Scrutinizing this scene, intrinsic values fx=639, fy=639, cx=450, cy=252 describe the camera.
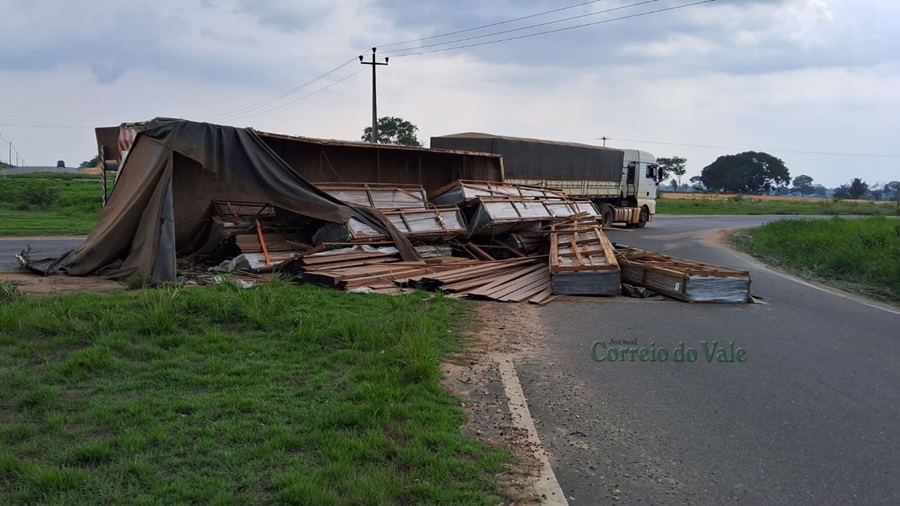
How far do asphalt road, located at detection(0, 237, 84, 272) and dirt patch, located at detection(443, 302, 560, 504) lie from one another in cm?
882

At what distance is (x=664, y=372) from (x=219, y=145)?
29.3 ft

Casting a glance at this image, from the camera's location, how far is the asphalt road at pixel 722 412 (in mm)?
4180

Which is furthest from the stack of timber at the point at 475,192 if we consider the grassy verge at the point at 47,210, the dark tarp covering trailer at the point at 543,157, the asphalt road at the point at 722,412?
the grassy verge at the point at 47,210

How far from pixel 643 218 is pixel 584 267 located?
2077 cm

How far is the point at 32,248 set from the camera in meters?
14.8

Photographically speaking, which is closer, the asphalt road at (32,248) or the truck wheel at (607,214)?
the asphalt road at (32,248)

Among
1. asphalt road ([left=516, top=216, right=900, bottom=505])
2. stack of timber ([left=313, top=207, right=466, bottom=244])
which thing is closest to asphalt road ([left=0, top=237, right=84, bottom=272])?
stack of timber ([left=313, top=207, right=466, bottom=244])

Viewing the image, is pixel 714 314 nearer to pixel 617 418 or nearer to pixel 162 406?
pixel 617 418

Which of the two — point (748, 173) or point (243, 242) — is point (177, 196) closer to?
point (243, 242)

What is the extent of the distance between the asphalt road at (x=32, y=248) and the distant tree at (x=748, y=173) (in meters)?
90.7

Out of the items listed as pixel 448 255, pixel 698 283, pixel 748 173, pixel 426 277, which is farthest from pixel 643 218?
→ pixel 748 173

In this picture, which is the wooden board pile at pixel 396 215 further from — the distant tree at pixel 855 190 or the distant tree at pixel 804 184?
the distant tree at pixel 804 184

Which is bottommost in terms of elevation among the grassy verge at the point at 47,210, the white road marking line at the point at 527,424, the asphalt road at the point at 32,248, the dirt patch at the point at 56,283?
the white road marking line at the point at 527,424

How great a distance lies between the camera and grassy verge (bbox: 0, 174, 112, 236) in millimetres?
19622
